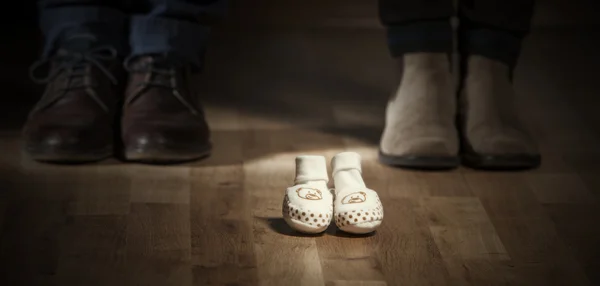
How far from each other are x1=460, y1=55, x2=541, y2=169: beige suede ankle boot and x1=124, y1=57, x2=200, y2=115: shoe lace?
432mm

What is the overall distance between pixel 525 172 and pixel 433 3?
297 mm

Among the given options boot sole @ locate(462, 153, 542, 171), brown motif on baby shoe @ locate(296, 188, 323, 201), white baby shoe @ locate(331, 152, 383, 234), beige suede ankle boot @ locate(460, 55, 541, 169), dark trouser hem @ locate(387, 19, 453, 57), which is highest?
dark trouser hem @ locate(387, 19, 453, 57)

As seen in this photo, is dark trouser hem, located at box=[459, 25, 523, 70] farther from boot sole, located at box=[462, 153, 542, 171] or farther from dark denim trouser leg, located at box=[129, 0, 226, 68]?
dark denim trouser leg, located at box=[129, 0, 226, 68]

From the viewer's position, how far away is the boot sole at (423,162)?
4.82 ft

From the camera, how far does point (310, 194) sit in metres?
1.24

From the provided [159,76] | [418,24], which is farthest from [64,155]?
[418,24]

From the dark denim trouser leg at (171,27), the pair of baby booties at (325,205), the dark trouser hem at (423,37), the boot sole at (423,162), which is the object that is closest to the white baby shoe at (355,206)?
the pair of baby booties at (325,205)

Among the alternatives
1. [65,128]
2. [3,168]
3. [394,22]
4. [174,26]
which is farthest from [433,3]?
[3,168]

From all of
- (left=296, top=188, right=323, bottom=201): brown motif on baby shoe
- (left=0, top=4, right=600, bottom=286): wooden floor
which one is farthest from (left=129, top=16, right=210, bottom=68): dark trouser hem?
(left=296, top=188, right=323, bottom=201): brown motif on baby shoe

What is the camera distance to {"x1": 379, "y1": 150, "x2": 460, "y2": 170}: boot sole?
1468 mm

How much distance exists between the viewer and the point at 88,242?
1212mm

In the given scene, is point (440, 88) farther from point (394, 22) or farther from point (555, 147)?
point (555, 147)

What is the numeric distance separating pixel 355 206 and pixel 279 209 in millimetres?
144

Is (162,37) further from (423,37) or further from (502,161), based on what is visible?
(502,161)
